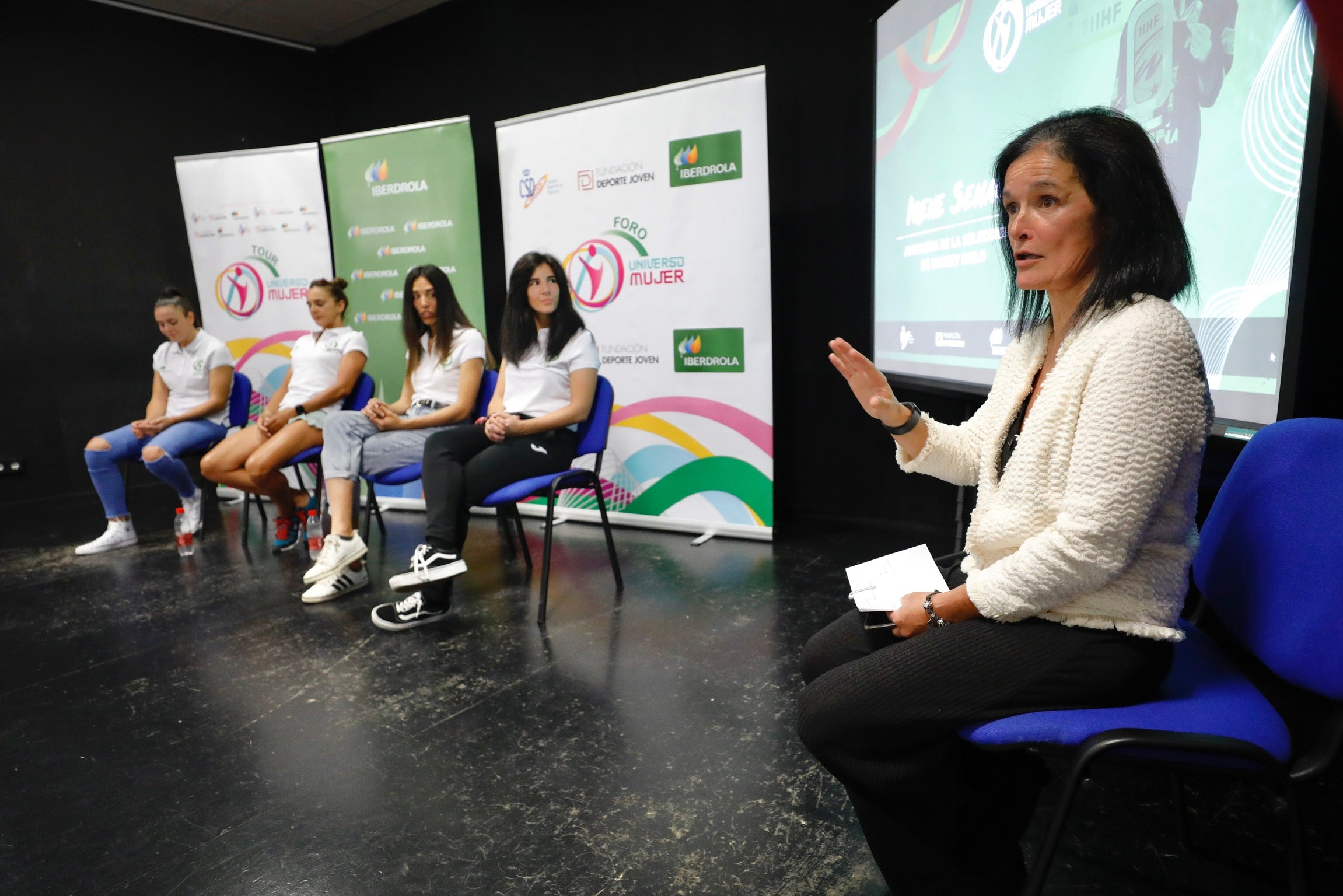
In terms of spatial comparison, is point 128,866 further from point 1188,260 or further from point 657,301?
point 657,301

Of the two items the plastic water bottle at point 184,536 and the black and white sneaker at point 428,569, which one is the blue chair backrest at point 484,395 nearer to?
the black and white sneaker at point 428,569

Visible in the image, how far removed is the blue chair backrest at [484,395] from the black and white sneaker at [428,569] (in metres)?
0.75

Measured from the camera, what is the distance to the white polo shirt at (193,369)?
405cm

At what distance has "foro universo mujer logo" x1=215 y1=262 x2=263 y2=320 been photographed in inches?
187

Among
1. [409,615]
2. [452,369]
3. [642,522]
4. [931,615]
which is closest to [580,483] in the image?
[409,615]

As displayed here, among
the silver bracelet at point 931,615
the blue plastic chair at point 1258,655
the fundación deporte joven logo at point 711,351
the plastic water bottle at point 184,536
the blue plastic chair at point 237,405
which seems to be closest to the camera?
the blue plastic chair at point 1258,655

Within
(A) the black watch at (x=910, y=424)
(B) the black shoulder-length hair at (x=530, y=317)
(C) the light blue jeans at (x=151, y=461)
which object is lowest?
(C) the light blue jeans at (x=151, y=461)

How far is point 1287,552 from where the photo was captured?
1064 mm

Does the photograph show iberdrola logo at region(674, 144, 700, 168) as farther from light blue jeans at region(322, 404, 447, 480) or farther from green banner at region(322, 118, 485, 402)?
light blue jeans at region(322, 404, 447, 480)

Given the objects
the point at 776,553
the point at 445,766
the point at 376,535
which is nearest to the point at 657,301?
the point at 776,553

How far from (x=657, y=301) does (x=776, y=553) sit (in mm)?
1332

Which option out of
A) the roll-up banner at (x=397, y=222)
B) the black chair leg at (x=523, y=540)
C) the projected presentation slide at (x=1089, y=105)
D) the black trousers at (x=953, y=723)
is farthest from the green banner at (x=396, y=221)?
the black trousers at (x=953, y=723)

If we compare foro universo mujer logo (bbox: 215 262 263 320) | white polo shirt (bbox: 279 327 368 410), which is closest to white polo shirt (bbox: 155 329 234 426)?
white polo shirt (bbox: 279 327 368 410)

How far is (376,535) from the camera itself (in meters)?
3.99
